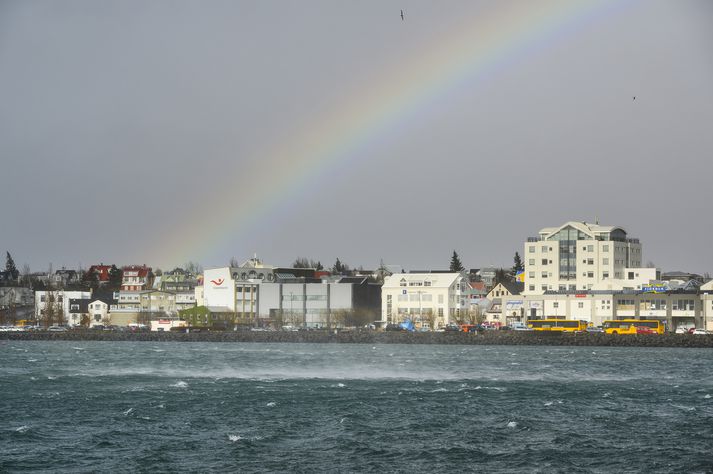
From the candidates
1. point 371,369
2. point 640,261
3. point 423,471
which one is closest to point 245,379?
point 371,369

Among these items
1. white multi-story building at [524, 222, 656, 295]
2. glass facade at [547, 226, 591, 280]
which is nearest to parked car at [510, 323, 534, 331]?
white multi-story building at [524, 222, 656, 295]

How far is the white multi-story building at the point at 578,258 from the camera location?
176 m

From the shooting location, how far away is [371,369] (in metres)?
88.6

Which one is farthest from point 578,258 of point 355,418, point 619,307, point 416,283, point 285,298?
point 355,418

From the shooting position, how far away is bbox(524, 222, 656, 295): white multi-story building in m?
176

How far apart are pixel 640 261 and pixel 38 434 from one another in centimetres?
15113

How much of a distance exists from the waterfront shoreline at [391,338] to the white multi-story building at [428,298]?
61.3ft

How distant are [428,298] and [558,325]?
2642cm

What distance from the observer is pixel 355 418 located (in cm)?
5147

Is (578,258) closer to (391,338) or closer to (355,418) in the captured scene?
(391,338)

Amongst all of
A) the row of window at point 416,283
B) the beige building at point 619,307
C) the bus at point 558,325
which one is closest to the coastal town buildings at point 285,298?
the row of window at point 416,283

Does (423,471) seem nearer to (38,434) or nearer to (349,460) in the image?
(349,460)

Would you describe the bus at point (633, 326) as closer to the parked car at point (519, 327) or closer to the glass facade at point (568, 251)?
the parked car at point (519, 327)

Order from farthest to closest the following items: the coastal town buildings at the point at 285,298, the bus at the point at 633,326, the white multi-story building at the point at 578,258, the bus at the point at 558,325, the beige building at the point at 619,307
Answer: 1. the coastal town buildings at the point at 285,298
2. the white multi-story building at the point at 578,258
3. the beige building at the point at 619,307
4. the bus at the point at 558,325
5. the bus at the point at 633,326
